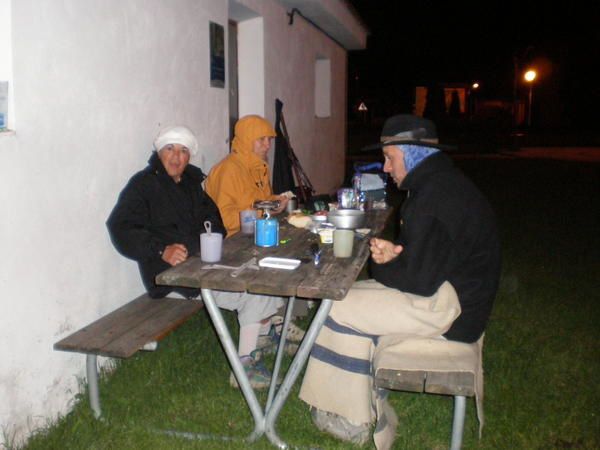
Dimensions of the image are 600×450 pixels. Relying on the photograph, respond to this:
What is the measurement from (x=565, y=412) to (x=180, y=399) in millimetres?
2186

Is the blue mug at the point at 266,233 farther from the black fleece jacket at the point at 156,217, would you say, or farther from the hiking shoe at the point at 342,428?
the hiking shoe at the point at 342,428

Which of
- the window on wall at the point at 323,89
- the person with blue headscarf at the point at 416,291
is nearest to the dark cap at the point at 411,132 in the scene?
the person with blue headscarf at the point at 416,291

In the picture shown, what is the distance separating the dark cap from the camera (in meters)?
3.09

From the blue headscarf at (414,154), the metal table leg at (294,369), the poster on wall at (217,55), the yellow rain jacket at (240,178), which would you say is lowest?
the metal table leg at (294,369)

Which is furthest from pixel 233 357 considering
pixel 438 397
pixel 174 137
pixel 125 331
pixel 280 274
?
pixel 174 137

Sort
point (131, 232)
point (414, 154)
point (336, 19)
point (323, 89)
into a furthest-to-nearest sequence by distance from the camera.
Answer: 1. point (323, 89)
2. point (336, 19)
3. point (131, 232)
4. point (414, 154)

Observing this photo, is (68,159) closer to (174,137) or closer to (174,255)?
(174,255)

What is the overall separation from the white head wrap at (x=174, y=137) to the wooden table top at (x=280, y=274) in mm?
839

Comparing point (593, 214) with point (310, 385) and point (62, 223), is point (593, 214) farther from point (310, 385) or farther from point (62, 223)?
point (62, 223)

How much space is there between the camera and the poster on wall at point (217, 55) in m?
5.21

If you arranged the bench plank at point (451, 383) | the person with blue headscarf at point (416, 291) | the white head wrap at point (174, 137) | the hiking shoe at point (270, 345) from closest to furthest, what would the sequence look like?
the bench plank at point (451, 383) < the person with blue headscarf at point (416, 291) < the white head wrap at point (174, 137) < the hiking shoe at point (270, 345)

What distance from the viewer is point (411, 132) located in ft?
10.2

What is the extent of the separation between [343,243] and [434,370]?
2.62ft

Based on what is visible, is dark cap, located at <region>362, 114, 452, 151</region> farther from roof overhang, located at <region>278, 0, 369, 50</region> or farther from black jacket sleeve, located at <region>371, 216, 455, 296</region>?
roof overhang, located at <region>278, 0, 369, 50</region>
